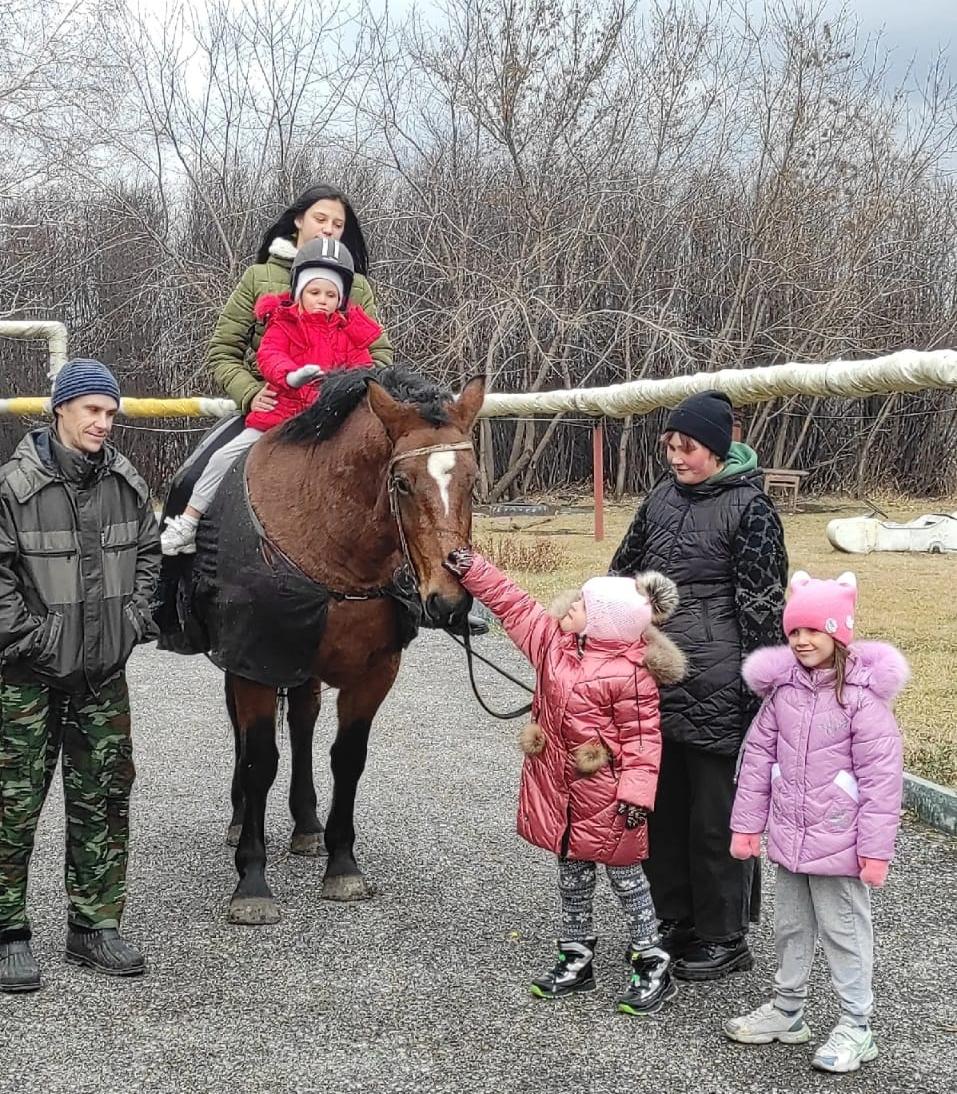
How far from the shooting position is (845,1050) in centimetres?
311

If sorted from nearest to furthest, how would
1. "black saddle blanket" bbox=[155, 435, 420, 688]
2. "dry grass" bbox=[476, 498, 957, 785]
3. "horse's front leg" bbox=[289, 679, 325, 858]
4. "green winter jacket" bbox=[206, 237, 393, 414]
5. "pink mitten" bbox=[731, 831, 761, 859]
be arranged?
"pink mitten" bbox=[731, 831, 761, 859], "black saddle blanket" bbox=[155, 435, 420, 688], "green winter jacket" bbox=[206, 237, 393, 414], "horse's front leg" bbox=[289, 679, 325, 858], "dry grass" bbox=[476, 498, 957, 785]

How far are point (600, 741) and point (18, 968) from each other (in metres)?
1.93

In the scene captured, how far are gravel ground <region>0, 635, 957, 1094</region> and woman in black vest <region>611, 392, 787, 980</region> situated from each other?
23 cm

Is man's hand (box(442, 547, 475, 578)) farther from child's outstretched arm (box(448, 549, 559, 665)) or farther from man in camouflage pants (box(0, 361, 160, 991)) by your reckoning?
man in camouflage pants (box(0, 361, 160, 991))

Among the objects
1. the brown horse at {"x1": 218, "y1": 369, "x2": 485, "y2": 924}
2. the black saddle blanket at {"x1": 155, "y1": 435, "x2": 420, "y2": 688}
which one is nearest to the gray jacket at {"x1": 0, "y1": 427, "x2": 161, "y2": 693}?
the black saddle blanket at {"x1": 155, "y1": 435, "x2": 420, "y2": 688}

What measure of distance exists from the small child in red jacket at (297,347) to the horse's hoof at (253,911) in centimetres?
131

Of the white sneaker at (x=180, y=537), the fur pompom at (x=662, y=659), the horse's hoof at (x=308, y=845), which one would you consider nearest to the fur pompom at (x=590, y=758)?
the fur pompom at (x=662, y=659)

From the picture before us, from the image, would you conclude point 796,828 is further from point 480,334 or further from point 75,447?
point 480,334

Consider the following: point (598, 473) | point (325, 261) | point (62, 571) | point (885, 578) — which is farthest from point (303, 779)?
point (598, 473)

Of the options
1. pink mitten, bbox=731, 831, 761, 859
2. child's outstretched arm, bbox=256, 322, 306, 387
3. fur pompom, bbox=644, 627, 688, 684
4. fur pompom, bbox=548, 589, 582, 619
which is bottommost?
pink mitten, bbox=731, 831, 761, 859

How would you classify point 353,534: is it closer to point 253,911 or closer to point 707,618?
point 707,618

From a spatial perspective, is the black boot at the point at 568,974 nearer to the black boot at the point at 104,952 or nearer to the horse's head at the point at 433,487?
the horse's head at the point at 433,487

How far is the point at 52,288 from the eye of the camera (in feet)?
68.3

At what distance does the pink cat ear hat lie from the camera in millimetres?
3084
